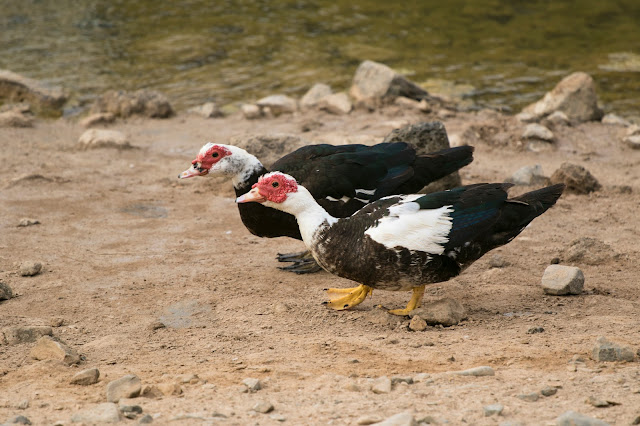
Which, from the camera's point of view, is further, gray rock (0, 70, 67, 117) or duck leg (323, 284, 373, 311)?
gray rock (0, 70, 67, 117)

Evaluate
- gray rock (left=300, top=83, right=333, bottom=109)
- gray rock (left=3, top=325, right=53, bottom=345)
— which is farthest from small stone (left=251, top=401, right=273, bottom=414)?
gray rock (left=300, top=83, right=333, bottom=109)

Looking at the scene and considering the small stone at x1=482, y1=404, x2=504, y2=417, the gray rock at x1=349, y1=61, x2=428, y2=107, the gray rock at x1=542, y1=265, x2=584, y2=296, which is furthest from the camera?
the gray rock at x1=349, y1=61, x2=428, y2=107

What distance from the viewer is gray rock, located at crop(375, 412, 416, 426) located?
2.86m

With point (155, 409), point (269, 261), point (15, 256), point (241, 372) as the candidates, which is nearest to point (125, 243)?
point (15, 256)

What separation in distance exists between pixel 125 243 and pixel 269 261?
1.19 meters

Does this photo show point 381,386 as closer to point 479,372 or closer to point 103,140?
point 479,372

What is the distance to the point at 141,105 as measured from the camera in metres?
10.2

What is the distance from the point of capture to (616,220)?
6441 millimetres

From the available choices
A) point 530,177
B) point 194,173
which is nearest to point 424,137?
point 530,177

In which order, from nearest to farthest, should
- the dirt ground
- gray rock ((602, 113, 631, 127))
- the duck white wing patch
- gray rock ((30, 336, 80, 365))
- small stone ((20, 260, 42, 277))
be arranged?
1. the dirt ground
2. gray rock ((30, 336, 80, 365))
3. the duck white wing patch
4. small stone ((20, 260, 42, 277))
5. gray rock ((602, 113, 631, 127))

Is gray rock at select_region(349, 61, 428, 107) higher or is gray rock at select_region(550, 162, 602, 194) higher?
gray rock at select_region(349, 61, 428, 107)

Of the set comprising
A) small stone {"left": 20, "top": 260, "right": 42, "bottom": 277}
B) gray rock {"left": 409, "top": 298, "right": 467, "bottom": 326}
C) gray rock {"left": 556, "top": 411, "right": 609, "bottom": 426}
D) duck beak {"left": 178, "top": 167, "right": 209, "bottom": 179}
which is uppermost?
duck beak {"left": 178, "top": 167, "right": 209, "bottom": 179}

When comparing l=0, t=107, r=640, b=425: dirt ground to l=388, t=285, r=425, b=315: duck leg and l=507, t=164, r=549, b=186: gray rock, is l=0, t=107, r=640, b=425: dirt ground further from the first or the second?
l=507, t=164, r=549, b=186: gray rock

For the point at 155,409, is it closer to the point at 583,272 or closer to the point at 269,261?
the point at 269,261
